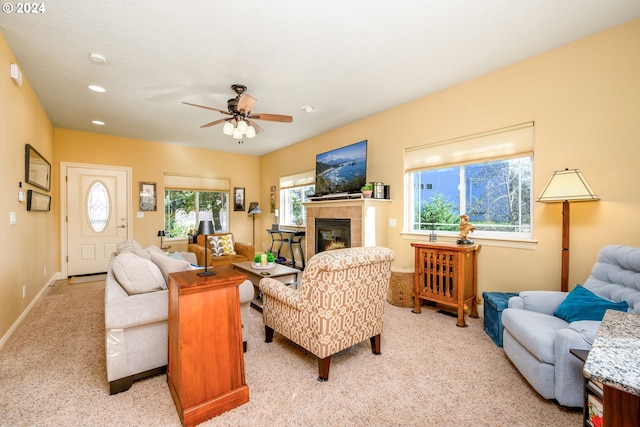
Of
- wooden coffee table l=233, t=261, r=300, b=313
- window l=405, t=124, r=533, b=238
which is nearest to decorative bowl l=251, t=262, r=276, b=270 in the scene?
wooden coffee table l=233, t=261, r=300, b=313

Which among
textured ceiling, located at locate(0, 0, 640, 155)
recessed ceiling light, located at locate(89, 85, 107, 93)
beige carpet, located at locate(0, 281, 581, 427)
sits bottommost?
beige carpet, located at locate(0, 281, 581, 427)

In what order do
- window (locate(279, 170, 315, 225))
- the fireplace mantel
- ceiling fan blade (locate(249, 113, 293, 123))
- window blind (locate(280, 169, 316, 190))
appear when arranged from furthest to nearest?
window (locate(279, 170, 315, 225)) → window blind (locate(280, 169, 316, 190)) → the fireplace mantel → ceiling fan blade (locate(249, 113, 293, 123))

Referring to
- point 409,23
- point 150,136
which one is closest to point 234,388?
point 409,23

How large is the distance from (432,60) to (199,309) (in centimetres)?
318

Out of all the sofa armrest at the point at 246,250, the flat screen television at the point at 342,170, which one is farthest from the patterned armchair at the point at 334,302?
the sofa armrest at the point at 246,250

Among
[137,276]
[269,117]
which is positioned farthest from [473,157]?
[137,276]

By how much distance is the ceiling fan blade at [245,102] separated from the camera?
312cm

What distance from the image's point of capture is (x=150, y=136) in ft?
18.8

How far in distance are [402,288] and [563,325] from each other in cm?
177

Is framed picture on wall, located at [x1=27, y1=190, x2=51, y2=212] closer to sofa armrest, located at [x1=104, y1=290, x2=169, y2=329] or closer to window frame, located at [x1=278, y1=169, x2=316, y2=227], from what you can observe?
sofa armrest, located at [x1=104, y1=290, x2=169, y2=329]

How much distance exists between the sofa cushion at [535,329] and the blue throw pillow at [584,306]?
0.24ft

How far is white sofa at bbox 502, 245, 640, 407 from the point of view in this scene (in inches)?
66.2

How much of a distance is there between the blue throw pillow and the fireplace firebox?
2.72 metres

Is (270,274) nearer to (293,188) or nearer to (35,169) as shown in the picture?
(35,169)
